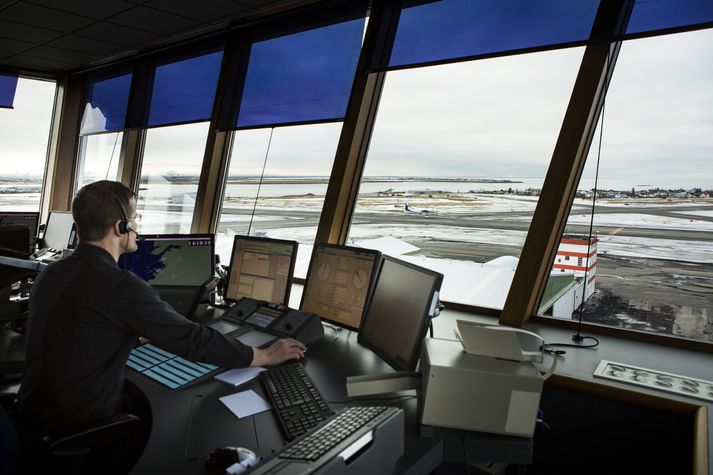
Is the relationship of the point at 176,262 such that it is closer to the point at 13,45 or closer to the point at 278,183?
the point at 278,183

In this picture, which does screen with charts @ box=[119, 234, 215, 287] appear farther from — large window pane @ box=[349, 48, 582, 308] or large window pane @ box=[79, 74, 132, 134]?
large window pane @ box=[79, 74, 132, 134]

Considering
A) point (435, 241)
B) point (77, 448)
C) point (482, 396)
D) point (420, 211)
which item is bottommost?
point (77, 448)

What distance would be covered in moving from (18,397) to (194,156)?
11.0ft

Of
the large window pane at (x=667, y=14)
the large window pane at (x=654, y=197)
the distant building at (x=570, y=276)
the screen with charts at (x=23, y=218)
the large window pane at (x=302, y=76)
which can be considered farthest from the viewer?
the screen with charts at (x=23, y=218)

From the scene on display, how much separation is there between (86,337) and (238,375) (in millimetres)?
495

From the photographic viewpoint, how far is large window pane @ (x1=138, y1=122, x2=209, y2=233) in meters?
4.52

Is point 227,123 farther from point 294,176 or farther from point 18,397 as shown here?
point 18,397

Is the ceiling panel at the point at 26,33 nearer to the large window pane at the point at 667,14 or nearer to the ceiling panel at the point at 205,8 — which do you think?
the ceiling panel at the point at 205,8

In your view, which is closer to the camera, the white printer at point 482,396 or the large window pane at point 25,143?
the white printer at point 482,396

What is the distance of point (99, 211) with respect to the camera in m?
1.59

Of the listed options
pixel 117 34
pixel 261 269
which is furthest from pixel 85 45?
pixel 261 269

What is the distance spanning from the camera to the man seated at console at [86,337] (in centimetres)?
141

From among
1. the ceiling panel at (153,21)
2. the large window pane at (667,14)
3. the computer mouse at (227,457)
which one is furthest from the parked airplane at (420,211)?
the ceiling panel at (153,21)

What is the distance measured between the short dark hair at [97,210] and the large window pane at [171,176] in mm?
2749
